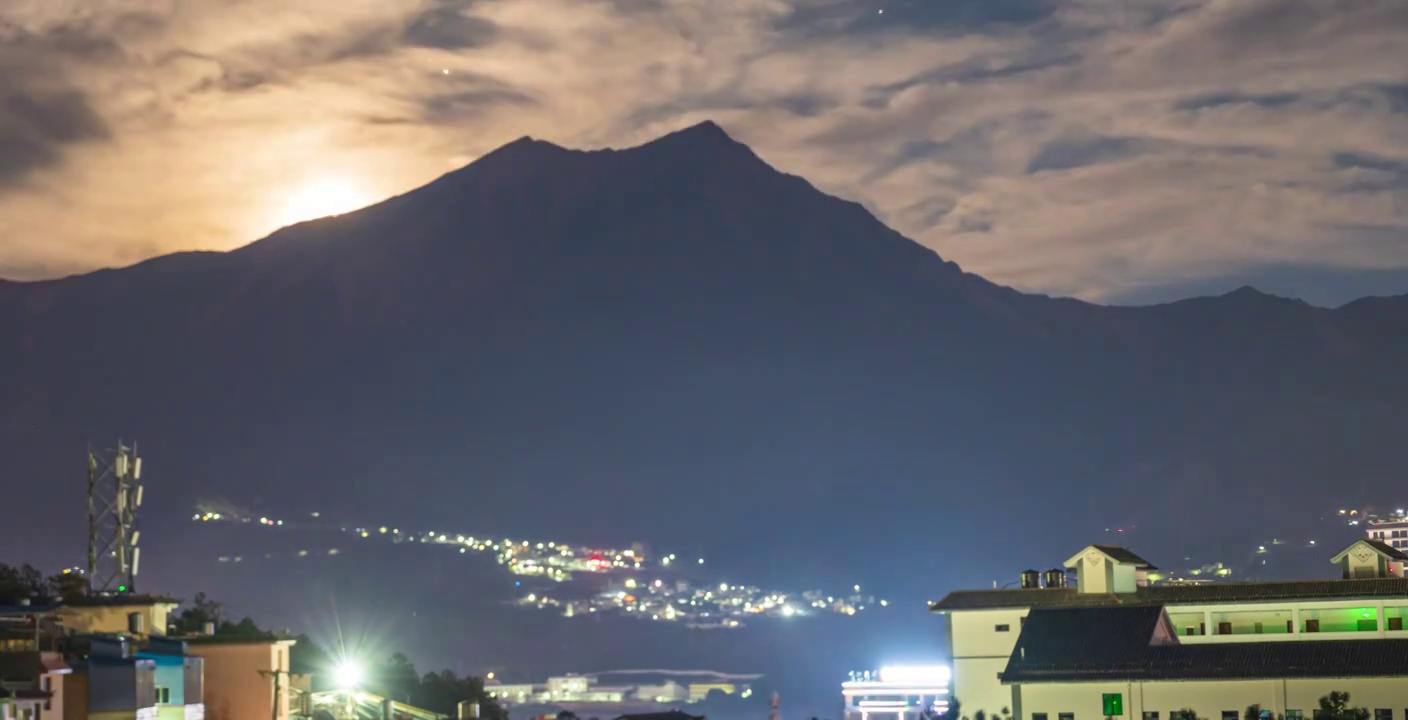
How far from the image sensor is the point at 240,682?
61.6m

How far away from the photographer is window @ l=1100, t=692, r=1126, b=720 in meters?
68.1

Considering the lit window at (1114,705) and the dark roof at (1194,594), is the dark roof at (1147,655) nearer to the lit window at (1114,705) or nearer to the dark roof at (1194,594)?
the lit window at (1114,705)

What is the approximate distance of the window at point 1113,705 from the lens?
6812cm

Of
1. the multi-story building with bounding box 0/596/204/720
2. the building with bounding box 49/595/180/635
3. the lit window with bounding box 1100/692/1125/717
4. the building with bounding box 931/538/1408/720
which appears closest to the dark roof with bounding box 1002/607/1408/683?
the lit window with bounding box 1100/692/1125/717

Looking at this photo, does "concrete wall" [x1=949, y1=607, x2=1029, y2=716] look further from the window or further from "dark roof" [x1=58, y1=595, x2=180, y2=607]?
"dark roof" [x1=58, y1=595, x2=180, y2=607]

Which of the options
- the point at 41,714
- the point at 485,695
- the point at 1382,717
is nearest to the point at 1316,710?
the point at 1382,717

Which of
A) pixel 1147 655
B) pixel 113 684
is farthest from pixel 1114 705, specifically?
pixel 113 684

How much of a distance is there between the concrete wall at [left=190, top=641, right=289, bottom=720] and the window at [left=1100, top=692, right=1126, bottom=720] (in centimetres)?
2636

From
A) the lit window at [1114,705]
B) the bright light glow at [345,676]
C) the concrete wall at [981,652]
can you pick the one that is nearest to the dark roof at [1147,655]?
the lit window at [1114,705]

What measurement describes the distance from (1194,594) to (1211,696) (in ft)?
37.3

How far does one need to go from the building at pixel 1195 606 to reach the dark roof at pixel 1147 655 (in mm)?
1824

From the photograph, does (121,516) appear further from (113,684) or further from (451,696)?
(451,696)

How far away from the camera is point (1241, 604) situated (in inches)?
3027

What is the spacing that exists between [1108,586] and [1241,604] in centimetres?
644
